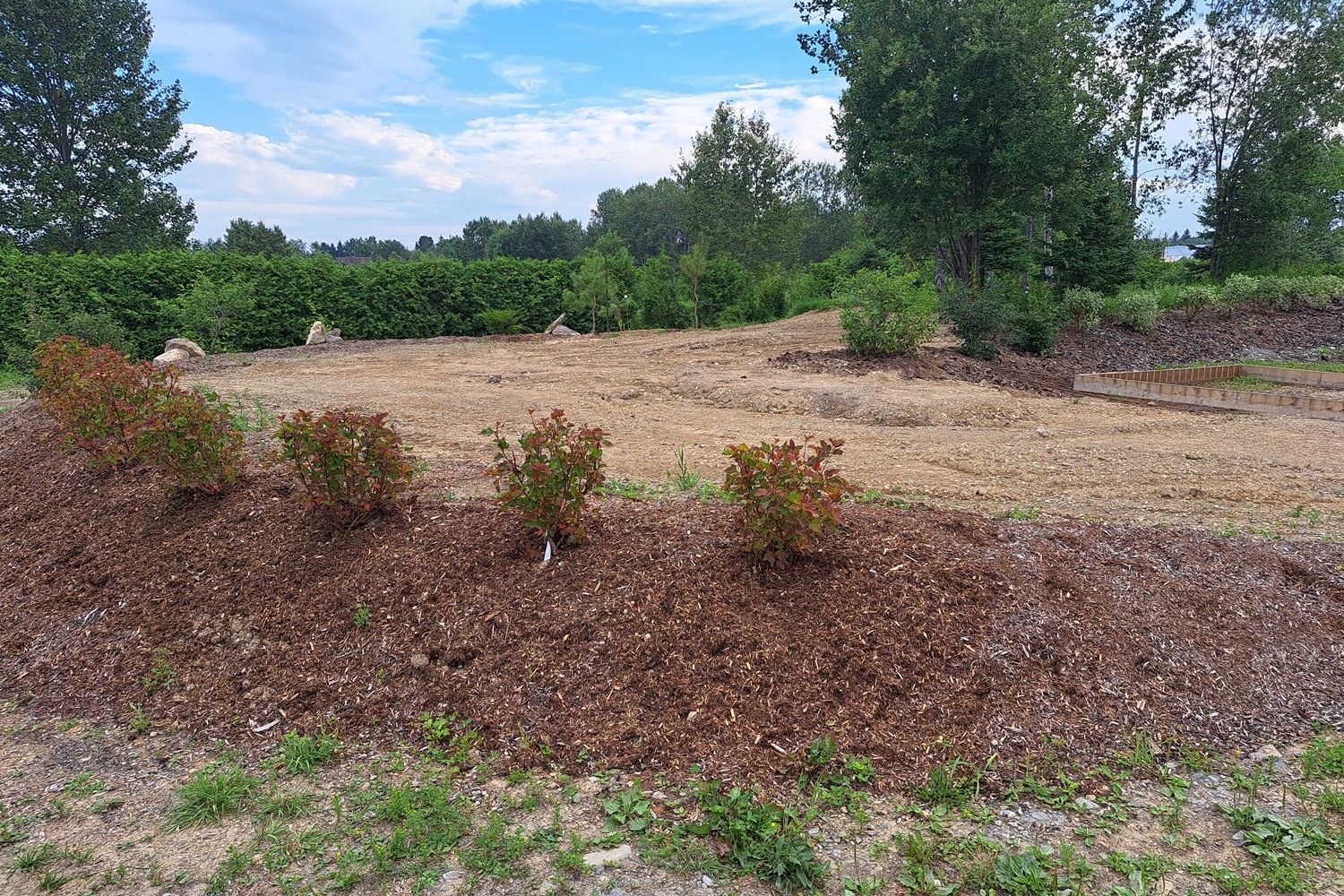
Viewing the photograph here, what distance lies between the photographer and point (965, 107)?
12250 mm

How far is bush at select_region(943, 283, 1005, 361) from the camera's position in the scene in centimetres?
1110

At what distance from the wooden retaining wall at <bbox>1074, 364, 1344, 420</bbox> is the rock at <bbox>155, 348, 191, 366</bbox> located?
13871 millimetres

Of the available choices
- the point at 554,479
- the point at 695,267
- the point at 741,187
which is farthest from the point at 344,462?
the point at 741,187

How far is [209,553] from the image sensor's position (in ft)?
13.0

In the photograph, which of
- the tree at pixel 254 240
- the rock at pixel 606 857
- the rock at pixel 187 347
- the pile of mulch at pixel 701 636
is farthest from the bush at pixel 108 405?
the tree at pixel 254 240

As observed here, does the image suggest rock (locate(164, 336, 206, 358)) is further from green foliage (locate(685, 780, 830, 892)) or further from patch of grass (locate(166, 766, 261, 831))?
green foliage (locate(685, 780, 830, 892))

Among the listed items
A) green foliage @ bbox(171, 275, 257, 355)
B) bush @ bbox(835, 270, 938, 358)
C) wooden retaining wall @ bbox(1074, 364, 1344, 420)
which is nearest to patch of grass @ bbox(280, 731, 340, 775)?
bush @ bbox(835, 270, 938, 358)

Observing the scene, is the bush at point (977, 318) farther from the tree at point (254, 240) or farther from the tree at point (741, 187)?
the tree at point (254, 240)

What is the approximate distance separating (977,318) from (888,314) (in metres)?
1.42

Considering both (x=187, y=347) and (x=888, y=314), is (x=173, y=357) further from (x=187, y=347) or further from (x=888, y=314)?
(x=888, y=314)

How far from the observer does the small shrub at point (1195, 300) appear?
13.9m

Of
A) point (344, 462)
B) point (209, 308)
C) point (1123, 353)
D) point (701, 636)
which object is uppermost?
point (209, 308)

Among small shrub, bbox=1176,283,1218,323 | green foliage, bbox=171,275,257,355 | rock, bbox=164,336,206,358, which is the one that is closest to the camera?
rock, bbox=164,336,206,358

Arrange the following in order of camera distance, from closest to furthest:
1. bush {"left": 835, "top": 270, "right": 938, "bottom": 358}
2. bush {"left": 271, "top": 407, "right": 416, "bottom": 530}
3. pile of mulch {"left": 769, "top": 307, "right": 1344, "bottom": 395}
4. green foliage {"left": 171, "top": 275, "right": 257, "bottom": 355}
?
bush {"left": 271, "top": 407, "right": 416, "bottom": 530} < pile of mulch {"left": 769, "top": 307, "right": 1344, "bottom": 395} < bush {"left": 835, "top": 270, "right": 938, "bottom": 358} < green foliage {"left": 171, "top": 275, "right": 257, "bottom": 355}
